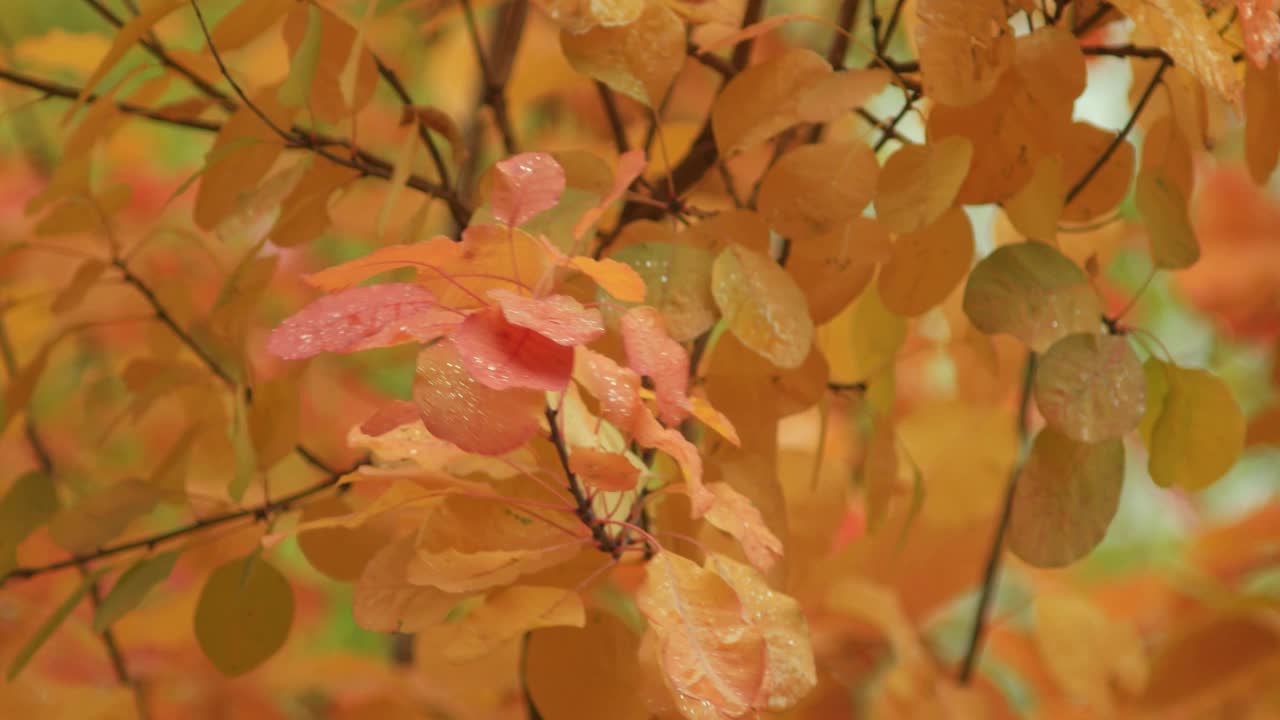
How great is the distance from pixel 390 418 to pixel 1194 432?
0.23 meters

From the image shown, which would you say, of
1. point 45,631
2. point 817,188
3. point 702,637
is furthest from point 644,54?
point 45,631

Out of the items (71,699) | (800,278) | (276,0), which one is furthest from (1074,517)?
(71,699)

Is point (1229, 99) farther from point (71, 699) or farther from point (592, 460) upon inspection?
point (71, 699)

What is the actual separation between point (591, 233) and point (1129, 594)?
538 millimetres

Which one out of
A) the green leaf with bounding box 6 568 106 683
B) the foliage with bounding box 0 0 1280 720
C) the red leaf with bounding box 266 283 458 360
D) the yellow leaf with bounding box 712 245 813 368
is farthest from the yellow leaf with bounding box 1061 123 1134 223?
Answer: the green leaf with bounding box 6 568 106 683

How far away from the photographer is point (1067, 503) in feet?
1.09

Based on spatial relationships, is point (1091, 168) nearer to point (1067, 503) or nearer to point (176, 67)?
point (1067, 503)

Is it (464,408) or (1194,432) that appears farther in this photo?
Result: (1194,432)

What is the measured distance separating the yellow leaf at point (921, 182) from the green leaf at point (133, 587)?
0.24 metres

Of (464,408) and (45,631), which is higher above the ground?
(464,408)

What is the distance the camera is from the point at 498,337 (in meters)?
0.23

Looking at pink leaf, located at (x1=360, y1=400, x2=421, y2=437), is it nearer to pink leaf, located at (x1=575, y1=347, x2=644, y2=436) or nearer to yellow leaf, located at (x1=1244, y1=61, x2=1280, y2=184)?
pink leaf, located at (x1=575, y1=347, x2=644, y2=436)

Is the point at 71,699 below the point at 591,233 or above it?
below

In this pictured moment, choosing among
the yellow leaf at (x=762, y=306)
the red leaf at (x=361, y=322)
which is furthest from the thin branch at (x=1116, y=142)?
the red leaf at (x=361, y=322)
